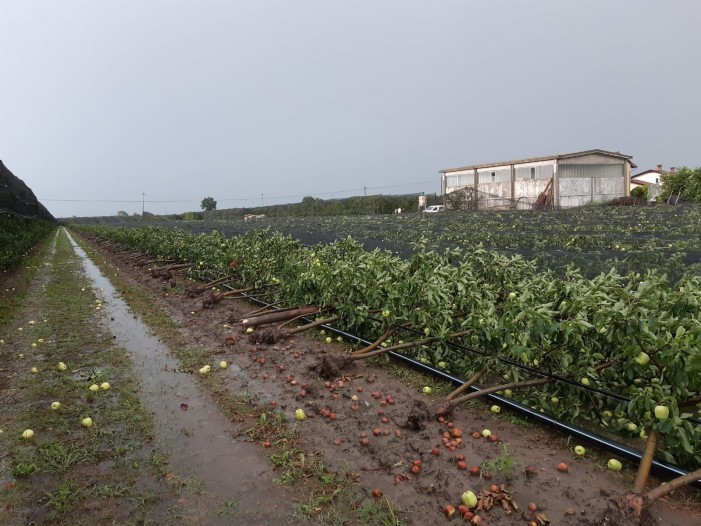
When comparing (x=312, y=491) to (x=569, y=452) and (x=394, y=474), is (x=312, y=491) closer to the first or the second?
(x=394, y=474)

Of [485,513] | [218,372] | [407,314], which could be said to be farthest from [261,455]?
[407,314]

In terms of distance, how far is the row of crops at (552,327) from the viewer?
2805mm

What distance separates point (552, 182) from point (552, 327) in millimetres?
33998

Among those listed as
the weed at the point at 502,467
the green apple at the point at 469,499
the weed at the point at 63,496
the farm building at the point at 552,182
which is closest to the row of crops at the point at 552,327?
the weed at the point at 502,467

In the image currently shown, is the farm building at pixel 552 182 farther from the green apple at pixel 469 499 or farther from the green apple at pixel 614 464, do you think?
the green apple at pixel 469 499

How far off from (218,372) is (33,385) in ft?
5.60

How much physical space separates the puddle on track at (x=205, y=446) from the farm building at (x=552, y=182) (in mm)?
31974

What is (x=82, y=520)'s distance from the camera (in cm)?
250

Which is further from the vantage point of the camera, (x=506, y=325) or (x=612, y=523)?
(x=506, y=325)

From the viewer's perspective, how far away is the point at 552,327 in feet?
10.4

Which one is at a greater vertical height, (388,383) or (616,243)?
(616,243)

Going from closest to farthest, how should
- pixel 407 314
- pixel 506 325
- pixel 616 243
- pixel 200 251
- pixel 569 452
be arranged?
pixel 569 452, pixel 506 325, pixel 407 314, pixel 616 243, pixel 200 251

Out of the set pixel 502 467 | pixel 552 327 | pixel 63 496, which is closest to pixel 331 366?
pixel 502 467

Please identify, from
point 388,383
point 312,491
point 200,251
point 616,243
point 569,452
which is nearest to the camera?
point 312,491
